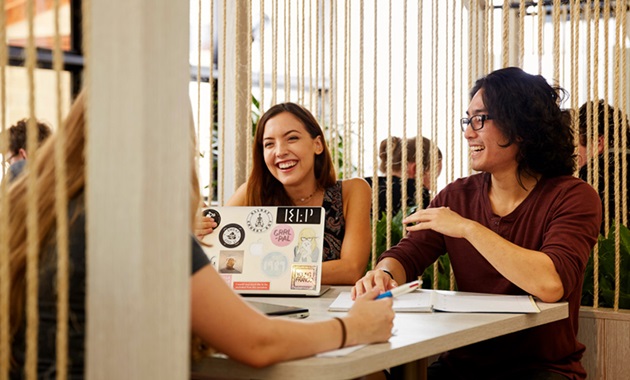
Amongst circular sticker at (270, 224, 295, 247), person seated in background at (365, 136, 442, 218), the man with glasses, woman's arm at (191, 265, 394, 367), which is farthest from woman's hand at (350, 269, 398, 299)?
person seated in background at (365, 136, 442, 218)

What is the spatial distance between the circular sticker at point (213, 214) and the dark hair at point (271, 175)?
0.41m

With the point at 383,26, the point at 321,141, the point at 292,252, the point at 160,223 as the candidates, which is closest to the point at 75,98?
the point at 160,223

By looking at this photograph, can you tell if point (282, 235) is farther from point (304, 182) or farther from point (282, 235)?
point (304, 182)

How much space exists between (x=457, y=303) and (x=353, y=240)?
69 cm

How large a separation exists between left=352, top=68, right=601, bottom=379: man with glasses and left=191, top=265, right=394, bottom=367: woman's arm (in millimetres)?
731

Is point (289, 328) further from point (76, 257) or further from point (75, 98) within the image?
point (75, 98)

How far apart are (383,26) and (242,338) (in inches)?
233

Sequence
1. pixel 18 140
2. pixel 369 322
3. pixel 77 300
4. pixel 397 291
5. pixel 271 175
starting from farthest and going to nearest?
1. pixel 18 140
2. pixel 271 175
3. pixel 397 291
4. pixel 369 322
5. pixel 77 300

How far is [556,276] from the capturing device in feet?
6.38

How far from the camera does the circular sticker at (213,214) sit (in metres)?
2.25

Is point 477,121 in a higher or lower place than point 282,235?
higher

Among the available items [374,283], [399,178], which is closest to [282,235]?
[374,283]

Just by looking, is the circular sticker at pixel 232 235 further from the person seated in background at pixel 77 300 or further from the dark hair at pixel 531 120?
the person seated in background at pixel 77 300

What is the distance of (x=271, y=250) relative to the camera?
7.08ft
